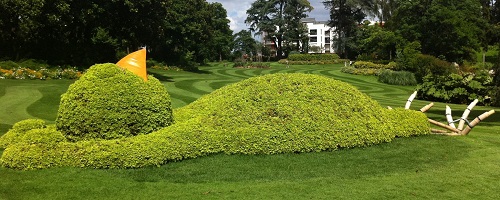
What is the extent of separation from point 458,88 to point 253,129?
62.6 feet

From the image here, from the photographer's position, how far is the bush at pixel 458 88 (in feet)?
70.6

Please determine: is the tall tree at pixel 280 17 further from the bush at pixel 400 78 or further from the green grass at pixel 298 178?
the green grass at pixel 298 178

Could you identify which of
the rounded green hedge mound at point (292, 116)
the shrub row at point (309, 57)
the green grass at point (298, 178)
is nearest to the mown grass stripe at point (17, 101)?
the rounded green hedge mound at point (292, 116)

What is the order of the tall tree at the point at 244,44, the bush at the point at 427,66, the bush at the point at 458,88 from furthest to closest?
the tall tree at the point at 244,44 → the bush at the point at 427,66 → the bush at the point at 458,88

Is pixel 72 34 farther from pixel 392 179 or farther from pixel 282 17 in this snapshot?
pixel 282 17

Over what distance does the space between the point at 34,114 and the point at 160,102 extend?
22.1 ft

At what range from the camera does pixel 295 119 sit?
716cm

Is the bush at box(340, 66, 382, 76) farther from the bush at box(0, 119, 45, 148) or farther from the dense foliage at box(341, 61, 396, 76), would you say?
the bush at box(0, 119, 45, 148)

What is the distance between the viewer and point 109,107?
641 cm

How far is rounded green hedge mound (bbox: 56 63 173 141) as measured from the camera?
252 inches

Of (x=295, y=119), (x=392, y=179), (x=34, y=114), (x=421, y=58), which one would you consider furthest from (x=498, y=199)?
(x=421, y=58)

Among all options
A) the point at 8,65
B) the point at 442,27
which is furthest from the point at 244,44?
the point at 8,65

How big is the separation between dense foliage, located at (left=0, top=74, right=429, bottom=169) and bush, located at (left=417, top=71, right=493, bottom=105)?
15.2 meters

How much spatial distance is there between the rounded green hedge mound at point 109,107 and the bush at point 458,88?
19.3m
